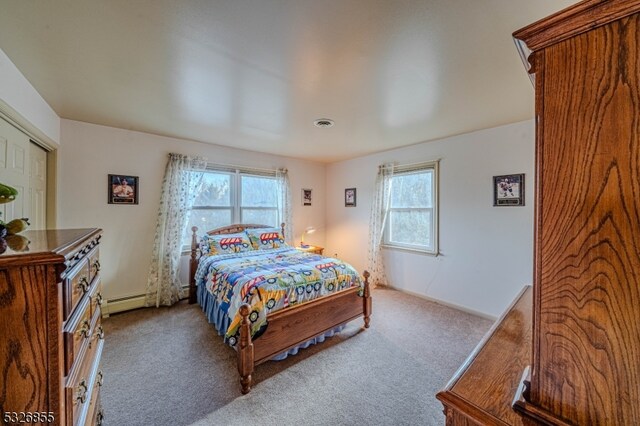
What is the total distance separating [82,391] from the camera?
3.11 ft

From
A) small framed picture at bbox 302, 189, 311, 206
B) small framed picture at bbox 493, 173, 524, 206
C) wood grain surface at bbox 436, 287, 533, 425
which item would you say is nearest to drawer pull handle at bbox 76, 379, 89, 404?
wood grain surface at bbox 436, 287, 533, 425

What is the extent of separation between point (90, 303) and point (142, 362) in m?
1.51

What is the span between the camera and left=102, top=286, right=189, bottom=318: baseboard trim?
3123 millimetres

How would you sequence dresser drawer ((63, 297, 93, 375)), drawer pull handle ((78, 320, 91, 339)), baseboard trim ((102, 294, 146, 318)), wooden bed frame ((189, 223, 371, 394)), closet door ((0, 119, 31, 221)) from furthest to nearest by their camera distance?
1. baseboard trim ((102, 294, 146, 318))
2. wooden bed frame ((189, 223, 371, 394))
3. closet door ((0, 119, 31, 221))
4. drawer pull handle ((78, 320, 91, 339))
5. dresser drawer ((63, 297, 93, 375))

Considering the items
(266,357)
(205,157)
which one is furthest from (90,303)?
(205,157)

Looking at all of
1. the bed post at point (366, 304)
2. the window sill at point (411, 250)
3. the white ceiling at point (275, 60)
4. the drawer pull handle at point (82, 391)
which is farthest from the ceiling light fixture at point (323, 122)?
the drawer pull handle at point (82, 391)

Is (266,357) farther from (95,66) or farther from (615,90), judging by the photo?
(95,66)

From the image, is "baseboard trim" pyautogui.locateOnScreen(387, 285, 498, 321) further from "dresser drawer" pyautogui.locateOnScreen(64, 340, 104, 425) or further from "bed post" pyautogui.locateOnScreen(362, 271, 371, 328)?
"dresser drawer" pyautogui.locateOnScreen(64, 340, 104, 425)

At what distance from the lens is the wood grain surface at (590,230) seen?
47 cm

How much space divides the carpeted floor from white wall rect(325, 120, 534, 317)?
0.48m

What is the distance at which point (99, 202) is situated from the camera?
3.12 meters

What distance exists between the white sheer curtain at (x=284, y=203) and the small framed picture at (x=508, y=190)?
313 centimetres

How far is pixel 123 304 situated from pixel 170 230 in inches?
41.8

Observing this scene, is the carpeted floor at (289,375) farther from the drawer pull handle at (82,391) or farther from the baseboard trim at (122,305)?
the drawer pull handle at (82,391)
